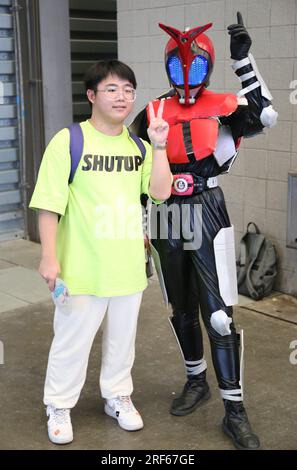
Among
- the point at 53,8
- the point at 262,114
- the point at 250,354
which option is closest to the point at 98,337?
the point at 250,354

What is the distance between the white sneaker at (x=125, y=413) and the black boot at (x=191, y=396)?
24 centimetres

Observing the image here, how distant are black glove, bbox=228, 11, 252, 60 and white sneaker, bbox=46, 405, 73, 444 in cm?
186

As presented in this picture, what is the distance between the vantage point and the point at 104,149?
3.04m

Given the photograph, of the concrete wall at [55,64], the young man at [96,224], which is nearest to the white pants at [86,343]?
the young man at [96,224]

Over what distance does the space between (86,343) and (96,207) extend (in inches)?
25.5

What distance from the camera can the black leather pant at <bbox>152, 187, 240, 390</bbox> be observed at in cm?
319

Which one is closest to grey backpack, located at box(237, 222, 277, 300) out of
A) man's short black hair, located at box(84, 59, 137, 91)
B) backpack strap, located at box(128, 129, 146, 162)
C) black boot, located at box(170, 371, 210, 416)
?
black boot, located at box(170, 371, 210, 416)

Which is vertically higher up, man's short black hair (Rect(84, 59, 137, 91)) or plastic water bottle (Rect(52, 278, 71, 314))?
man's short black hair (Rect(84, 59, 137, 91))

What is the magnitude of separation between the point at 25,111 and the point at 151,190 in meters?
4.04

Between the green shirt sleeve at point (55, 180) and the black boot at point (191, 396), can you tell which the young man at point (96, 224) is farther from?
the black boot at point (191, 396)

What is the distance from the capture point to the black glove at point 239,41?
117 inches
